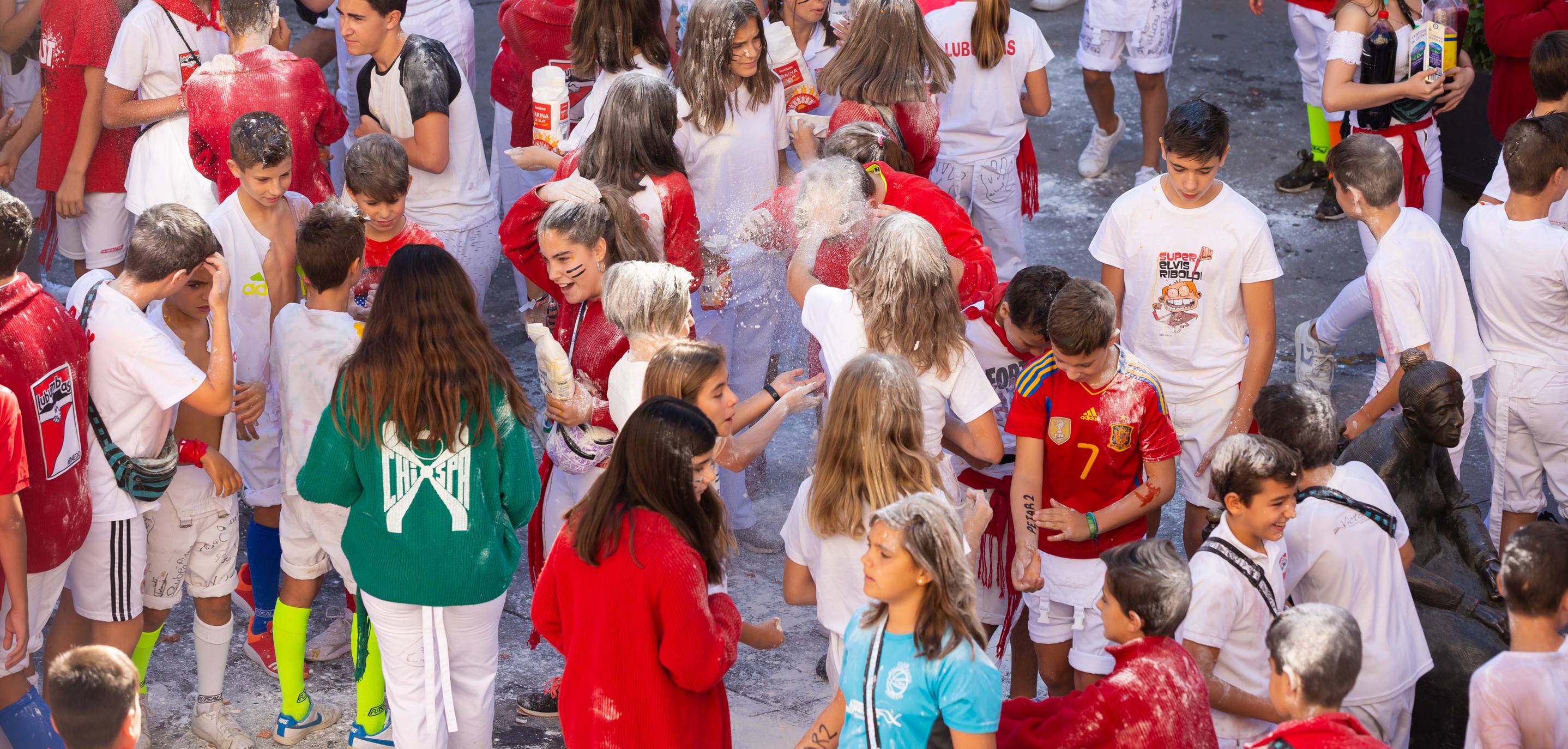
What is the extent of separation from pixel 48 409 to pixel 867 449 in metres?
2.03

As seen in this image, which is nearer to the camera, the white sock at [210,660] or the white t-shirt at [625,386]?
the white t-shirt at [625,386]

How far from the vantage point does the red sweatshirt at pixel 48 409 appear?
3467 millimetres

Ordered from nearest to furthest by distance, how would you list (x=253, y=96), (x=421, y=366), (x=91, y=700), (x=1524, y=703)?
(x=91, y=700), (x=1524, y=703), (x=421, y=366), (x=253, y=96)

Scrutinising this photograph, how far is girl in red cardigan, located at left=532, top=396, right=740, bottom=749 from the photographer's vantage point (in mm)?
2943

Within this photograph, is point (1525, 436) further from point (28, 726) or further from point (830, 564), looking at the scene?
point (28, 726)

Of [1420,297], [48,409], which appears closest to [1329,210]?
[1420,297]

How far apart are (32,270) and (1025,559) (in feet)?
18.1

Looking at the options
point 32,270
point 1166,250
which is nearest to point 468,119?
point 1166,250

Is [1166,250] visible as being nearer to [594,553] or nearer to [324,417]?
Result: [594,553]

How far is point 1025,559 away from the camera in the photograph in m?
3.88

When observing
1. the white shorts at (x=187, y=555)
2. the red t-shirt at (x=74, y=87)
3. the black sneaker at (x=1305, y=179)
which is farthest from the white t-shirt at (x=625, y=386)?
the black sneaker at (x=1305, y=179)

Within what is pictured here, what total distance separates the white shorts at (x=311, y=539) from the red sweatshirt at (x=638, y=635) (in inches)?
45.8

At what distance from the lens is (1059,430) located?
384 centimetres

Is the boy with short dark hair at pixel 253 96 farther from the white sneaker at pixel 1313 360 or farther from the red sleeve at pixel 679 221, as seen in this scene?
the white sneaker at pixel 1313 360
